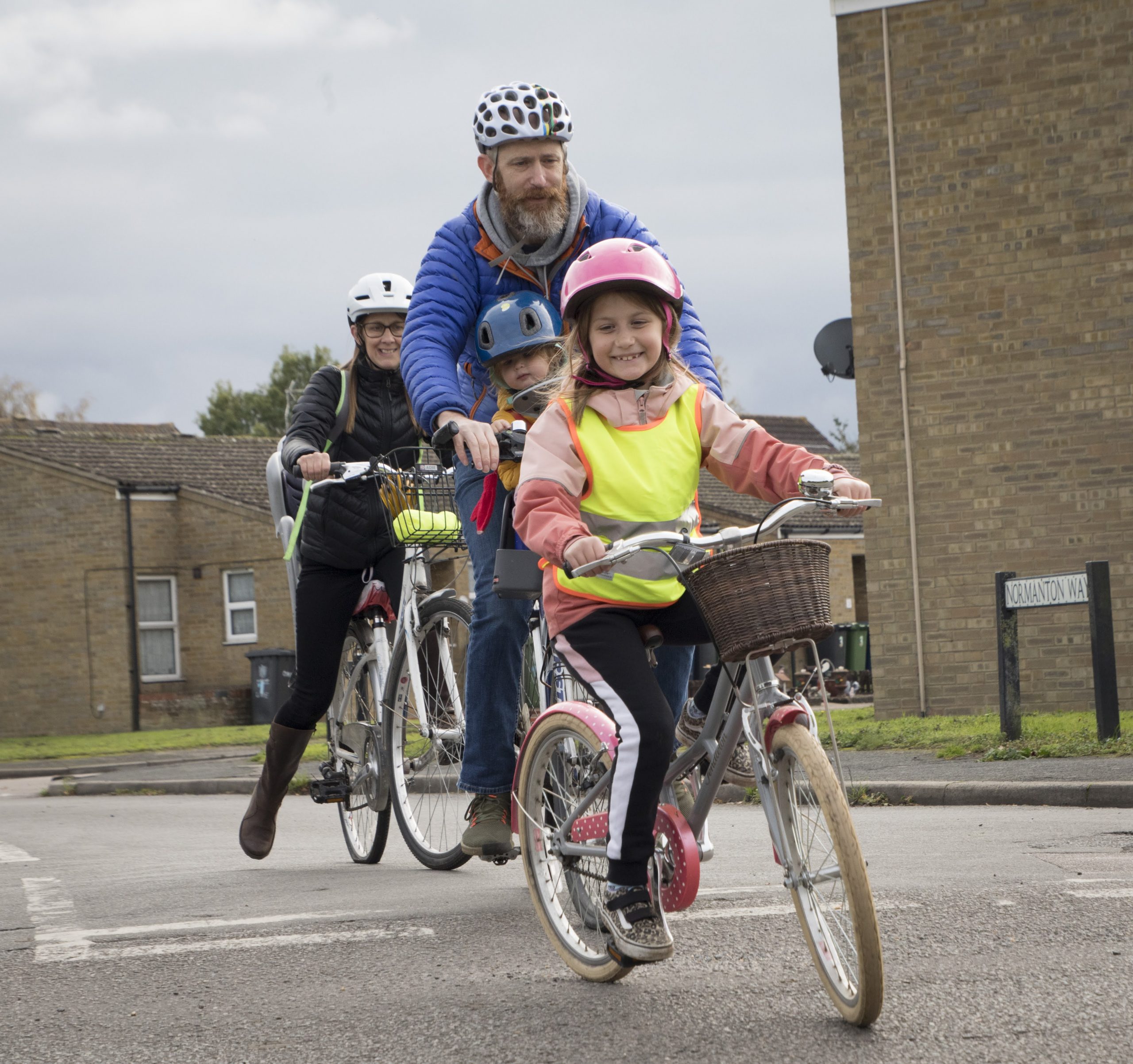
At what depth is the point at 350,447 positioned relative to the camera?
6.76 m

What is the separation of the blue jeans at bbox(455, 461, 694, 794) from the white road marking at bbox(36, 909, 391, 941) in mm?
573

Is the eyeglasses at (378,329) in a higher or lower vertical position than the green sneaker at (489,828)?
higher

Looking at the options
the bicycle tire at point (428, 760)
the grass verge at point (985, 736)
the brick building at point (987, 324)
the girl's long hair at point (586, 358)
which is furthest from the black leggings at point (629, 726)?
the brick building at point (987, 324)

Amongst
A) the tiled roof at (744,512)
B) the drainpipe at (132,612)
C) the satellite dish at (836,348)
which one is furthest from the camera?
the tiled roof at (744,512)

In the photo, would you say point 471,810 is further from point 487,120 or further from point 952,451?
point 952,451

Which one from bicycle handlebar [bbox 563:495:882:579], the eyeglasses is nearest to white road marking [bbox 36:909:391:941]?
bicycle handlebar [bbox 563:495:882:579]

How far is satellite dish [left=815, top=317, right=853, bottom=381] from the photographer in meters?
15.8

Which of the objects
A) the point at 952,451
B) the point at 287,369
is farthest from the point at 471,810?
the point at 287,369

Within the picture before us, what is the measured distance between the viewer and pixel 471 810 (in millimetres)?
5164

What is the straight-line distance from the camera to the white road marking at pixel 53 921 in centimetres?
452

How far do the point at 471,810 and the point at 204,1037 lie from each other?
176cm

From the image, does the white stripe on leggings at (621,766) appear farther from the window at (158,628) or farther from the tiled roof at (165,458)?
the window at (158,628)

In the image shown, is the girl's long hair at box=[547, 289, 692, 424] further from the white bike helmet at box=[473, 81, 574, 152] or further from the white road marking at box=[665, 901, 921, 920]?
the white road marking at box=[665, 901, 921, 920]

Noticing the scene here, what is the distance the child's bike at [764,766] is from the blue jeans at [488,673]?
1128 mm
